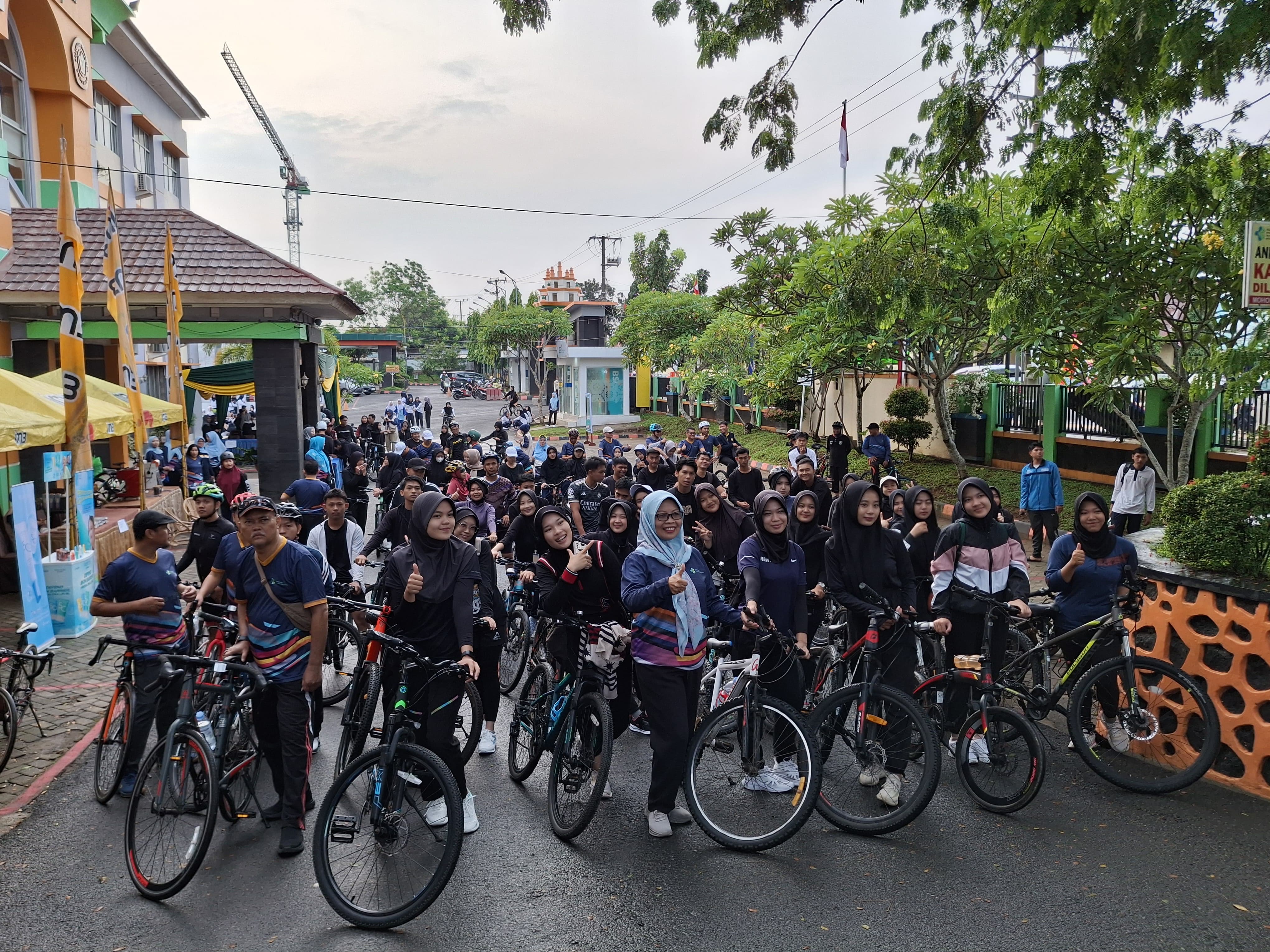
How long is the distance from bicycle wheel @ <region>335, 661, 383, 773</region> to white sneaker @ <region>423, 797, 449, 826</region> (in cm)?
125

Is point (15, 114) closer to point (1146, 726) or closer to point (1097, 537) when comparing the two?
point (1097, 537)

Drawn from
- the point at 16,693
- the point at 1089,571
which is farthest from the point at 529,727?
the point at 1089,571

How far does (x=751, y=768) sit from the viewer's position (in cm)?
566

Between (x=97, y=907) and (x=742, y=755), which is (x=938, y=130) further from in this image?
(x=97, y=907)

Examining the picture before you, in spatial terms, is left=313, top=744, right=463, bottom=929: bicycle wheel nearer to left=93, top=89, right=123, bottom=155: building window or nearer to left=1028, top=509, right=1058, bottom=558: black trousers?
left=1028, top=509, right=1058, bottom=558: black trousers

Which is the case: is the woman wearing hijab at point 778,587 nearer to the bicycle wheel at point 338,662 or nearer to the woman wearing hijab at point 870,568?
the woman wearing hijab at point 870,568

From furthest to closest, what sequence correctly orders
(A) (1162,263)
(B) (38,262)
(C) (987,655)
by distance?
(B) (38,262) < (A) (1162,263) < (C) (987,655)

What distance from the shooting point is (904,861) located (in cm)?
511

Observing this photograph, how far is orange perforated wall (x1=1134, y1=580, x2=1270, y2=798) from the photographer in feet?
19.5

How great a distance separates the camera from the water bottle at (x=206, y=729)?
16.2 ft

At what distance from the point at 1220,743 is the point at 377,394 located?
88710mm

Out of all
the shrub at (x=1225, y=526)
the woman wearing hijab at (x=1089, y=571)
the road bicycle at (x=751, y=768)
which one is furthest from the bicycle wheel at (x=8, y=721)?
the shrub at (x=1225, y=526)

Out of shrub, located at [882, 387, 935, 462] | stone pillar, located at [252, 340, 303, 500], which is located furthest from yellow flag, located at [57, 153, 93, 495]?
shrub, located at [882, 387, 935, 462]

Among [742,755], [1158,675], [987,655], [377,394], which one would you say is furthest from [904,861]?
[377,394]
